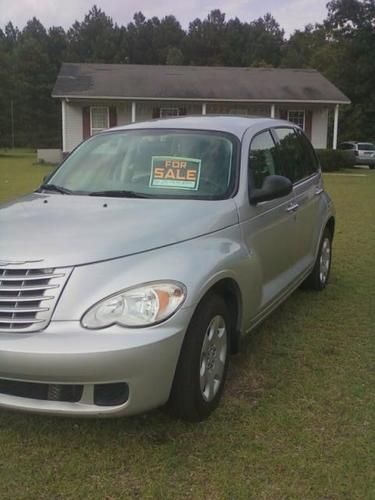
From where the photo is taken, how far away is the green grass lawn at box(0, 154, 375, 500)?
274cm

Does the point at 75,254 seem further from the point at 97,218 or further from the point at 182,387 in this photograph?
the point at 182,387

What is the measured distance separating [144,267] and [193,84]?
3027 cm

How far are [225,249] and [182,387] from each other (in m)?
0.90

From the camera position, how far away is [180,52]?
86.5m

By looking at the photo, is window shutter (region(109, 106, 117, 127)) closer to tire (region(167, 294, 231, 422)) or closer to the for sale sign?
the for sale sign

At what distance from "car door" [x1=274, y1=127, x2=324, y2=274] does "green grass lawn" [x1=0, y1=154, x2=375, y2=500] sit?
109 cm

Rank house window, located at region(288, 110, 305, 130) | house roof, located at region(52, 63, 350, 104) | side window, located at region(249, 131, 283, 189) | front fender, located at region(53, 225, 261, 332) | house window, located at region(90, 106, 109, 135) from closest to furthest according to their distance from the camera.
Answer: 1. front fender, located at region(53, 225, 261, 332)
2. side window, located at region(249, 131, 283, 189)
3. house roof, located at region(52, 63, 350, 104)
4. house window, located at region(90, 106, 109, 135)
5. house window, located at region(288, 110, 305, 130)

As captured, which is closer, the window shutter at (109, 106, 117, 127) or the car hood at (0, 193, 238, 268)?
the car hood at (0, 193, 238, 268)

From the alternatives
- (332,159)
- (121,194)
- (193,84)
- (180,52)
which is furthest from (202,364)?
(180,52)

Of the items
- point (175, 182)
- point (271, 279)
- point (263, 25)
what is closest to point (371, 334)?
point (271, 279)

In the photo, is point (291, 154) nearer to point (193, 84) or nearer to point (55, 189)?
point (55, 189)

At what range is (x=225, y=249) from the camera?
3.50 meters

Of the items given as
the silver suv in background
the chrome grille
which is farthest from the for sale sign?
the silver suv in background

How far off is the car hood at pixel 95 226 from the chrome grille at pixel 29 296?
0.06 m
